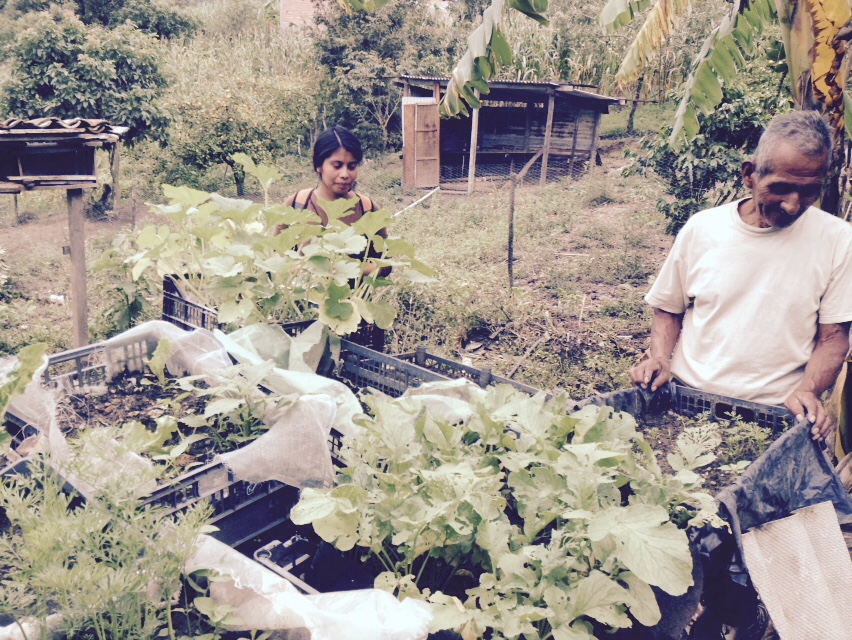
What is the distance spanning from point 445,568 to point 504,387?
471 millimetres

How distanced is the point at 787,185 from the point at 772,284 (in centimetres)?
33

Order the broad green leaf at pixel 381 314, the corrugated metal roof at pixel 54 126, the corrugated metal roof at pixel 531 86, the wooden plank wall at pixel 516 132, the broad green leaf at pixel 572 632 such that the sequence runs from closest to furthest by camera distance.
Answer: the broad green leaf at pixel 572 632
the broad green leaf at pixel 381 314
the corrugated metal roof at pixel 54 126
the corrugated metal roof at pixel 531 86
the wooden plank wall at pixel 516 132

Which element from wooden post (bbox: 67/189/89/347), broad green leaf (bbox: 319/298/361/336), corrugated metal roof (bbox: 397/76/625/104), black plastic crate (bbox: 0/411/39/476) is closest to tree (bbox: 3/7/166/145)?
corrugated metal roof (bbox: 397/76/625/104)

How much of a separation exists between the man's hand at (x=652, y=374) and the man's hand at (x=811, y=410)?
1.18ft

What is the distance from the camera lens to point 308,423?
5.28 ft

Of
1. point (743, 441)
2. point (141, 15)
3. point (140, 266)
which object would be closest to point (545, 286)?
point (140, 266)

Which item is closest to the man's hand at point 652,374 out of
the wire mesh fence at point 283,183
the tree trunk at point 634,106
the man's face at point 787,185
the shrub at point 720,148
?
the man's face at point 787,185

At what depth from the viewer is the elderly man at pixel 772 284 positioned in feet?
6.66

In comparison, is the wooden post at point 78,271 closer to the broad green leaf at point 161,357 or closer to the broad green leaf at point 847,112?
the broad green leaf at point 161,357

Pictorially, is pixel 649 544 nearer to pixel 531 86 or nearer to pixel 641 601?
pixel 641 601

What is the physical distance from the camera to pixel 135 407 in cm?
207

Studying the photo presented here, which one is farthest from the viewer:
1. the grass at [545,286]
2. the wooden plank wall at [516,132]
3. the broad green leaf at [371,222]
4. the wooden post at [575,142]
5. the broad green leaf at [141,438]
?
the wooden plank wall at [516,132]

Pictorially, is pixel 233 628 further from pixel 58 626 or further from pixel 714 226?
pixel 714 226

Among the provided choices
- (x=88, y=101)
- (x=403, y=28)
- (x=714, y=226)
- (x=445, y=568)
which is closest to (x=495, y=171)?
(x=403, y=28)
